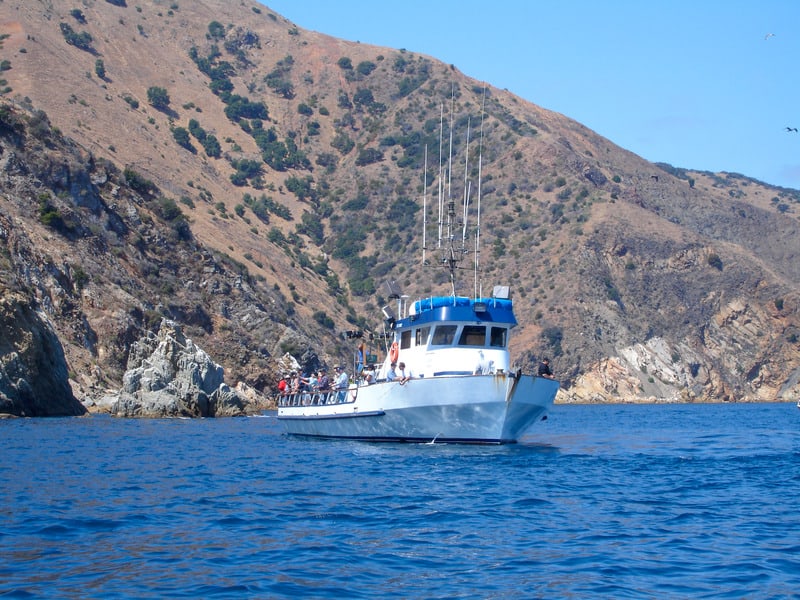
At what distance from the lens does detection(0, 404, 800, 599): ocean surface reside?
46.5 feet

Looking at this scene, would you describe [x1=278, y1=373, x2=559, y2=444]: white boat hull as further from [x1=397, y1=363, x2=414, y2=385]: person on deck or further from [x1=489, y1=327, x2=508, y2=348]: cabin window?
[x1=489, y1=327, x2=508, y2=348]: cabin window

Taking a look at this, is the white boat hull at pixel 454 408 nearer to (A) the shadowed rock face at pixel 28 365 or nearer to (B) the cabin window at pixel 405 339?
(B) the cabin window at pixel 405 339

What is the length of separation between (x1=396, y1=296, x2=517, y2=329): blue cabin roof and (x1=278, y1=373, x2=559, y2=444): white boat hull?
110 inches

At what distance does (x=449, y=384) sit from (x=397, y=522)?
13587mm

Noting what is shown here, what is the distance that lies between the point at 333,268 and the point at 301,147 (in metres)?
32.3

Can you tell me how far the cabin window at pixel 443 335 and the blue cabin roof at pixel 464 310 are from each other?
0.32 meters

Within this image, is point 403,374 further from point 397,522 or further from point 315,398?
point 397,522

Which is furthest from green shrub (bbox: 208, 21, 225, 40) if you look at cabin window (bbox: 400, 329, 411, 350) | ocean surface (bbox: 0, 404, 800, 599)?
ocean surface (bbox: 0, 404, 800, 599)

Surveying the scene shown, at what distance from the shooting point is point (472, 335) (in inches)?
1374

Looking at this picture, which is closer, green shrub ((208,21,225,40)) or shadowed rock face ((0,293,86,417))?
shadowed rock face ((0,293,86,417))

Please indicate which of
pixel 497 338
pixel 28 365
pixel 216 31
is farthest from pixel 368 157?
pixel 497 338

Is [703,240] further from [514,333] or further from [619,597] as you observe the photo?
[619,597]

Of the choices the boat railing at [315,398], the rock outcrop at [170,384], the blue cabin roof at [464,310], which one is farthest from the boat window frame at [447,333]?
the rock outcrop at [170,384]

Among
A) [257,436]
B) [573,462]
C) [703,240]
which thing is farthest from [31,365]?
[703,240]
